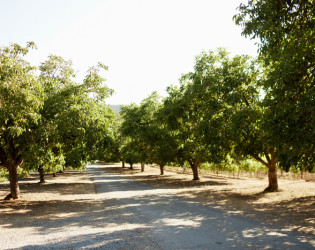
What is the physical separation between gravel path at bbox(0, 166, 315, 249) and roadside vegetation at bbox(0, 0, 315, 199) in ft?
7.78

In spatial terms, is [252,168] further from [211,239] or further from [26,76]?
[26,76]

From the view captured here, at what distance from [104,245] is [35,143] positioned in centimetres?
863

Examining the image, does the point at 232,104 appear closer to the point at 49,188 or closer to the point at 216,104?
the point at 216,104

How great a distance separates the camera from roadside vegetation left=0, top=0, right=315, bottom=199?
8.44 m

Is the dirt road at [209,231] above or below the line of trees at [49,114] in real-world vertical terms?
below

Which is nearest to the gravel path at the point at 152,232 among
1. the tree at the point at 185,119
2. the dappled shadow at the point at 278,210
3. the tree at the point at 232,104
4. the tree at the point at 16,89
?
the dappled shadow at the point at 278,210

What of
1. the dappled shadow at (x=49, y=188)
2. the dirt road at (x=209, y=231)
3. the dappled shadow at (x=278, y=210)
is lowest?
the dappled shadow at (x=49, y=188)

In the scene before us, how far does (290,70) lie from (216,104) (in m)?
7.36

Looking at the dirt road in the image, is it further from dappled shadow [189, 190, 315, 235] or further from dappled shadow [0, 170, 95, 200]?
dappled shadow [0, 170, 95, 200]

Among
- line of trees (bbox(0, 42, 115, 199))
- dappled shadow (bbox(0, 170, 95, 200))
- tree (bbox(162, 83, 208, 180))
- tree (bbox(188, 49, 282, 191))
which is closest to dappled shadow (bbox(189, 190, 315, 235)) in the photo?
tree (bbox(188, 49, 282, 191))

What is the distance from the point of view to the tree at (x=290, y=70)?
7801 millimetres

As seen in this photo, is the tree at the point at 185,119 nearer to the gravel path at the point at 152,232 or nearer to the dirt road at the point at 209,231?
the dirt road at the point at 209,231

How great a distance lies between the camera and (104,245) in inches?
274

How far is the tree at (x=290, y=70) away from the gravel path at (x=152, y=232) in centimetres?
245
